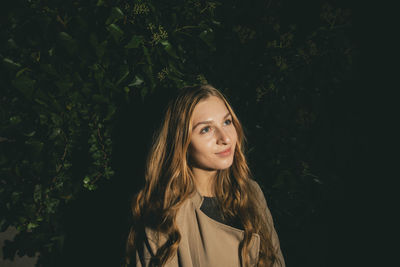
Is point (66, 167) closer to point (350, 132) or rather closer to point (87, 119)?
point (87, 119)

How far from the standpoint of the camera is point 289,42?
1.55m

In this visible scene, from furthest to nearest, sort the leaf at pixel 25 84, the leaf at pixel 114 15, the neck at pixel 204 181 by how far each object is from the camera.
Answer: the neck at pixel 204 181, the leaf at pixel 114 15, the leaf at pixel 25 84

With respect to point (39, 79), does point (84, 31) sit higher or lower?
higher

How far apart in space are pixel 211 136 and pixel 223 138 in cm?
9

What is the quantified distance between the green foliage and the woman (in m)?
0.21

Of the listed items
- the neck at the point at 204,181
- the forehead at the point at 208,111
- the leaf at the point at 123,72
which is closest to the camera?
the leaf at the point at 123,72

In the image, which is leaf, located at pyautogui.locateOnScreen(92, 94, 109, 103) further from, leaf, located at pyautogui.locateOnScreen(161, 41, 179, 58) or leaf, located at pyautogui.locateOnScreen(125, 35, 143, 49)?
leaf, located at pyautogui.locateOnScreen(161, 41, 179, 58)

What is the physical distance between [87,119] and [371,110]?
78.7 inches

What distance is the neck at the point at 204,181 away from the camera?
66.2 inches

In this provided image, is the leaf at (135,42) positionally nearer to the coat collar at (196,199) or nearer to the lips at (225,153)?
the lips at (225,153)

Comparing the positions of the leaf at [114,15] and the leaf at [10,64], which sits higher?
the leaf at [114,15]

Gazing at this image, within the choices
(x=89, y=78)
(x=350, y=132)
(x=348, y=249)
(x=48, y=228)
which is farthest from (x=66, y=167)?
(x=348, y=249)

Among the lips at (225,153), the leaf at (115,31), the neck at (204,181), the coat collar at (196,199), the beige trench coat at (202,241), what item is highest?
the leaf at (115,31)

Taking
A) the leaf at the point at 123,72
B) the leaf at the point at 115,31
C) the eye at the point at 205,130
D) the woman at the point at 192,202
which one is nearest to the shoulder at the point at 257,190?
the woman at the point at 192,202
